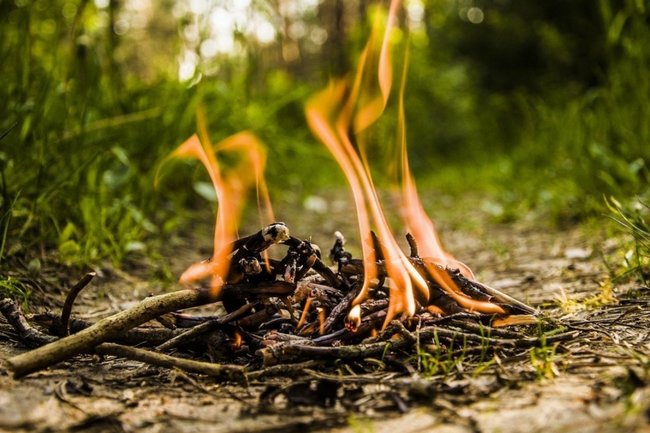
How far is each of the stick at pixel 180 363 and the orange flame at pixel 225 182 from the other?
9.0 inches

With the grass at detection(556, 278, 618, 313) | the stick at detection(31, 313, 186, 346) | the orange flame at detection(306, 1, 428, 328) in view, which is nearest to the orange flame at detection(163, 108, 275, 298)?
the stick at detection(31, 313, 186, 346)

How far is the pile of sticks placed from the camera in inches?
55.6

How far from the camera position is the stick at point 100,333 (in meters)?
1.29

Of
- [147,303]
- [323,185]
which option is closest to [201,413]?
[147,303]

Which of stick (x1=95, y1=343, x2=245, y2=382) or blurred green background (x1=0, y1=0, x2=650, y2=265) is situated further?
blurred green background (x1=0, y1=0, x2=650, y2=265)

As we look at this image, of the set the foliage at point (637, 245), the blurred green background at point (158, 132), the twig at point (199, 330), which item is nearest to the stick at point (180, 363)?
the twig at point (199, 330)

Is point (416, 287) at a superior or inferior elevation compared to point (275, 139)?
inferior

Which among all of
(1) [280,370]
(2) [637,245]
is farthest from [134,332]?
(2) [637,245]

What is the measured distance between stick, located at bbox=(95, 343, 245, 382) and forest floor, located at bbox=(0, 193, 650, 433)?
0.03m

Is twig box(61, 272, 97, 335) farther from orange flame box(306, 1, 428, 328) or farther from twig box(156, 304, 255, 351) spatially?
orange flame box(306, 1, 428, 328)

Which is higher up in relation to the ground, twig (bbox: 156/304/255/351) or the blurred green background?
the blurred green background

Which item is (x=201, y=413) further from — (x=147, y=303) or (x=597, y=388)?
(x=597, y=388)

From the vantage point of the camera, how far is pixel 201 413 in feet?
3.96

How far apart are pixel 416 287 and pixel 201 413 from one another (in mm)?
717
